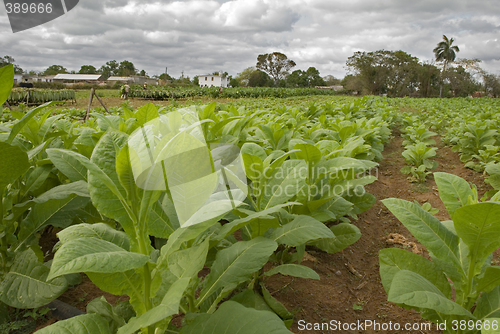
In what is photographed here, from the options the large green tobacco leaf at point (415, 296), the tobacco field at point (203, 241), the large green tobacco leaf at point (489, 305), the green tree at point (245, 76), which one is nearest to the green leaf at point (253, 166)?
the tobacco field at point (203, 241)

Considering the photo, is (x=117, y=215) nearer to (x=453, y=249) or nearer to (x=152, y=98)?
(x=453, y=249)

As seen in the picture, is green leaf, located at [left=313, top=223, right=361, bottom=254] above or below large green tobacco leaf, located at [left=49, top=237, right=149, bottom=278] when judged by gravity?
below

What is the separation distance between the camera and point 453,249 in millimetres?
1506

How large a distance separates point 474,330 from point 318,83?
301 ft

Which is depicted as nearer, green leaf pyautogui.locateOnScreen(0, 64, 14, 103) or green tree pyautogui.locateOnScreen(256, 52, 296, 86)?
green leaf pyautogui.locateOnScreen(0, 64, 14, 103)

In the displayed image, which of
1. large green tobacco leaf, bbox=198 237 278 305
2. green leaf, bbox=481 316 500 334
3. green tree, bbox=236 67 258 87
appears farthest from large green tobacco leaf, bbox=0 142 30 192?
green tree, bbox=236 67 258 87

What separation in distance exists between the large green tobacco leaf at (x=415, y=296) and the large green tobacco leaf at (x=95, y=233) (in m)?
1.04

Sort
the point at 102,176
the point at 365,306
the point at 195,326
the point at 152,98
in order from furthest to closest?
the point at 152,98 < the point at 365,306 < the point at 195,326 < the point at 102,176

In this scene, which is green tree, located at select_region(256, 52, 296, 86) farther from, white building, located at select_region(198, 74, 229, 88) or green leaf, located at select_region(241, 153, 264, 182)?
green leaf, located at select_region(241, 153, 264, 182)

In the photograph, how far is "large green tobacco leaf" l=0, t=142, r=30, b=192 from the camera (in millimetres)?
1207

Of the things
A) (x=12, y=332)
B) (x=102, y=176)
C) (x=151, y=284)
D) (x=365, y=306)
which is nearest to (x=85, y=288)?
(x=12, y=332)

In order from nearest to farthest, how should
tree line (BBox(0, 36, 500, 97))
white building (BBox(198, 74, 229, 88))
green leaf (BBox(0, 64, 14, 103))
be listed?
green leaf (BBox(0, 64, 14, 103)), tree line (BBox(0, 36, 500, 97)), white building (BBox(198, 74, 229, 88))

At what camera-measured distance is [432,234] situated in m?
1.48

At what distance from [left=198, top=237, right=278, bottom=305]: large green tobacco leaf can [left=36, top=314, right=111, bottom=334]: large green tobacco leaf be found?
0.40 metres
